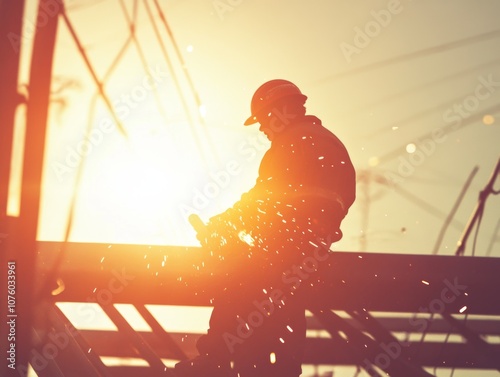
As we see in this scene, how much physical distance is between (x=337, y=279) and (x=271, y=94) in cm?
138

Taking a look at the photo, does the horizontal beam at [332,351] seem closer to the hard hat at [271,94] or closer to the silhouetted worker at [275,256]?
the silhouetted worker at [275,256]

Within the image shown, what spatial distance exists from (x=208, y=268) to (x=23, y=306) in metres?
1.12

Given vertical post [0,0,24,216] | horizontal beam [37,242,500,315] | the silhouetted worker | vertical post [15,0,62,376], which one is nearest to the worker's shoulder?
the silhouetted worker

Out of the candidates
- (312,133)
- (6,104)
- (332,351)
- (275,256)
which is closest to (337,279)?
(275,256)

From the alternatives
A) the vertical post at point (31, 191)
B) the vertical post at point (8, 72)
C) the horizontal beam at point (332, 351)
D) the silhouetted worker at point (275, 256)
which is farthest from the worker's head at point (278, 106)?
the horizontal beam at point (332, 351)

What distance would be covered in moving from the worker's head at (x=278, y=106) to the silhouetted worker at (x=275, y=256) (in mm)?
310

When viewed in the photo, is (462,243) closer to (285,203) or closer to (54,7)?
(285,203)

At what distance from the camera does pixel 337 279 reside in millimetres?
3018

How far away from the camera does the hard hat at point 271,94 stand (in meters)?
3.44

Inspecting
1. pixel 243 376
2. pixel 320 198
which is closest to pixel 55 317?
pixel 243 376

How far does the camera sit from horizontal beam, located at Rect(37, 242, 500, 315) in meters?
3.06

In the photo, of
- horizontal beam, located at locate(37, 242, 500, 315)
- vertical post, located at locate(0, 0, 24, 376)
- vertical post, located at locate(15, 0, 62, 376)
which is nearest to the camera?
vertical post, located at locate(0, 0, 24, 376)

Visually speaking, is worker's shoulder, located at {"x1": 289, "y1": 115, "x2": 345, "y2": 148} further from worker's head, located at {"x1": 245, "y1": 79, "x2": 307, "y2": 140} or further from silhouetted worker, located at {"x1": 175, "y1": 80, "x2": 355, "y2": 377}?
worker's head, located at {"x1": 245, "y1": 79, "x2": 307, "y2": 140}

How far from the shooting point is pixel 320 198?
115 inches
